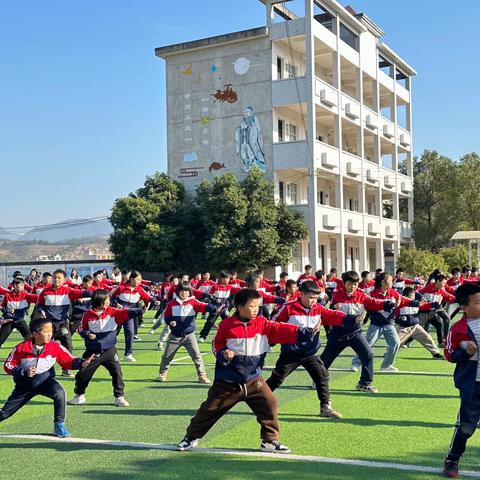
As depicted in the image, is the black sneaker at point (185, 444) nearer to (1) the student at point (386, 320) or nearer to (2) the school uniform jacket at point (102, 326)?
(2) the school uniform jacket at point (102, 326)

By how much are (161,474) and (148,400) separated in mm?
3503

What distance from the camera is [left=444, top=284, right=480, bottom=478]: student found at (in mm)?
5414

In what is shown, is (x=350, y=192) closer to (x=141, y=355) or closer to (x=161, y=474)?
(x=141, y=355)

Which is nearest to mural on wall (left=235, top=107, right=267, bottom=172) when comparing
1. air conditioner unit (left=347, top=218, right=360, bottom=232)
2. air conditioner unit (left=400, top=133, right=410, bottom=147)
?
air conditioner unit (left=347, top=218, right=360, bottom=232)

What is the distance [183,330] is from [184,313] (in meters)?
0.34

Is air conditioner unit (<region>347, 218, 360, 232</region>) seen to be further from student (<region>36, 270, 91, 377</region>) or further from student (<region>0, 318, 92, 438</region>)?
student (<region>0, 318, 92, 438</region>)

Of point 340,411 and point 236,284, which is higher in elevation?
point 236,284

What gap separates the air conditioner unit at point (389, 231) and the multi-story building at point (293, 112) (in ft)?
4.55

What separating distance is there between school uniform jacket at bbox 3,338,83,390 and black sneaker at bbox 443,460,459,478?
3.67m

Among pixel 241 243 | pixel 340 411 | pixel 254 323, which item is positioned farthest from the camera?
pixel 241 243

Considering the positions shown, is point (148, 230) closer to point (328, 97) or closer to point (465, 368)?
point (328, 97)

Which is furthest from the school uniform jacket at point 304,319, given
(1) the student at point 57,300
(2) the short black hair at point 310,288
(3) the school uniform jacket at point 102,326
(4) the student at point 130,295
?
(4) the student at point 130,295

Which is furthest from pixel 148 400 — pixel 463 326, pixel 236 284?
pixel 236 284

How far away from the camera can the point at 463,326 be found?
559cm
